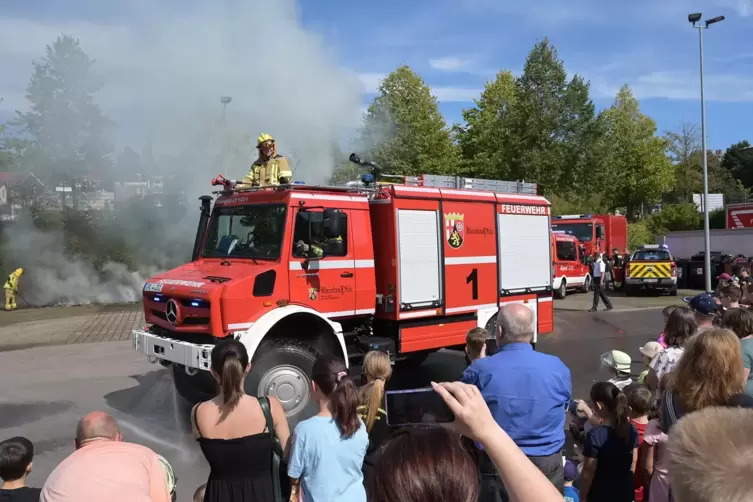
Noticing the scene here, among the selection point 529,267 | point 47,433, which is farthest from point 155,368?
point 529,267

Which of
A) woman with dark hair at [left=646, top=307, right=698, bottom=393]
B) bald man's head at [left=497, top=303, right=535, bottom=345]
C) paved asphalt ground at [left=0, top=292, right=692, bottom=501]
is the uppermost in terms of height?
bald man's head at [left=497, top=303, right=535, bottom=345]

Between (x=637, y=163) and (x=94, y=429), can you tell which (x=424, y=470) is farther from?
(x=637, y=163)

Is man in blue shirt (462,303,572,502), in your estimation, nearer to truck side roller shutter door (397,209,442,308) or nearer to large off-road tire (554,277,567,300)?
truck side roller shutter door (397,209,442,308)

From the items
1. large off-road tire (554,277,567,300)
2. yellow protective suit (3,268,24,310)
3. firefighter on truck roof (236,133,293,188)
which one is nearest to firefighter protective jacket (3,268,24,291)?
yellow protective suit (3,268,24,310)

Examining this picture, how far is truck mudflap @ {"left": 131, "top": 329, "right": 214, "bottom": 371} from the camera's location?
6699mm

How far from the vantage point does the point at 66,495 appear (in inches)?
99.5

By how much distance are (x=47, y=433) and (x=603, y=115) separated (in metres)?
33.1

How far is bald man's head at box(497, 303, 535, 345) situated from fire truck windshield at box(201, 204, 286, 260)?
4370 mm

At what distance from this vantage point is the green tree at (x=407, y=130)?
3073cm

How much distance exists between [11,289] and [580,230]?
21.3 metres

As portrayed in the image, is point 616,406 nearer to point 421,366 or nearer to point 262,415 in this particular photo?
point 262,415

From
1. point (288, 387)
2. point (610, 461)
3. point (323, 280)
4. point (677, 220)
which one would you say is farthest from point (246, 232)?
point (677, 220)

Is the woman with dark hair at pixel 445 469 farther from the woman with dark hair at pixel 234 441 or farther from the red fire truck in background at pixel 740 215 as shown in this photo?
the red fire truck in background at pixel 740 215

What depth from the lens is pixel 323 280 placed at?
7742 millimetres
